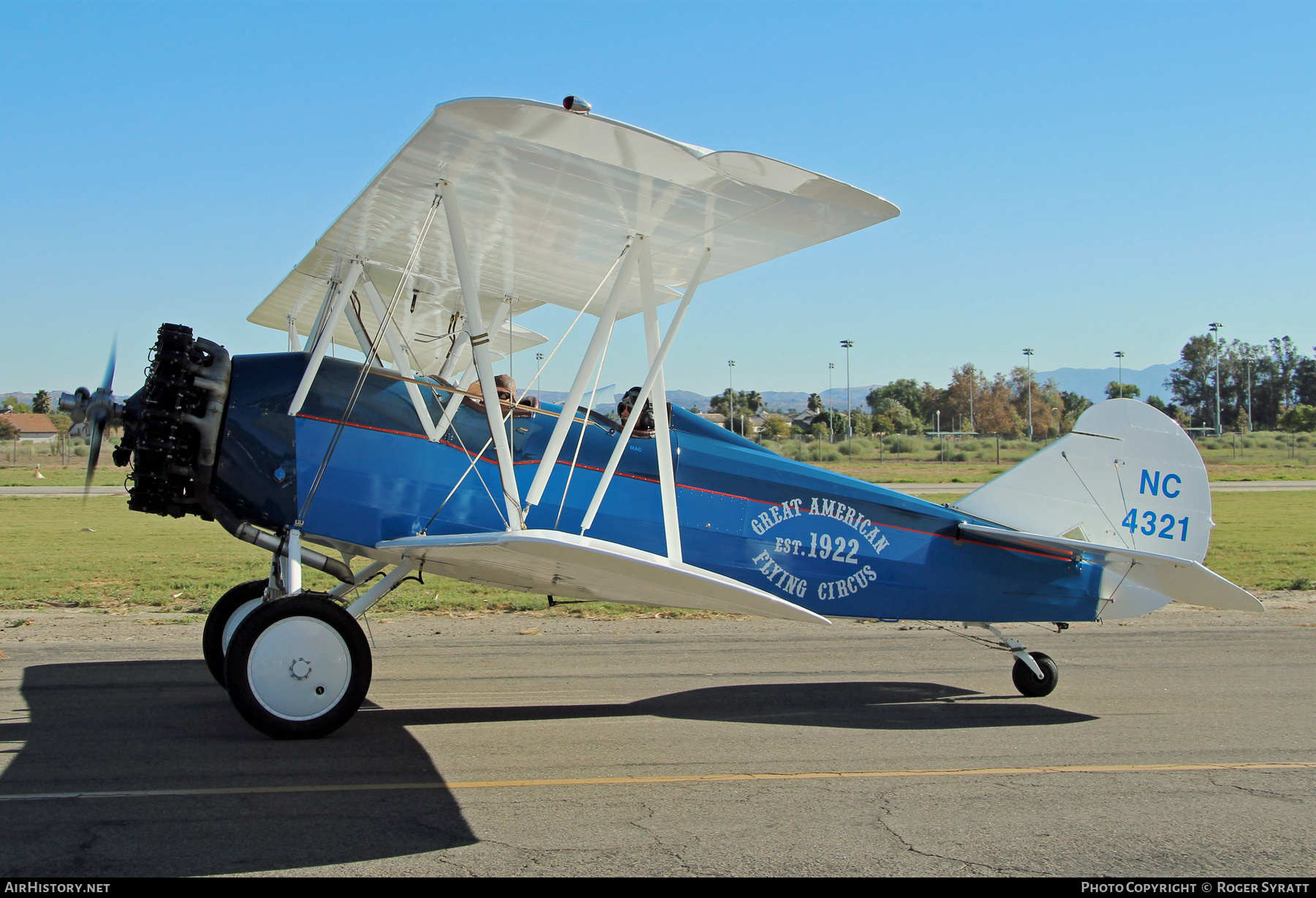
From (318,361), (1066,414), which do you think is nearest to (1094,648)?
(318,361)

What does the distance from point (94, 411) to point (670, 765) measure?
419 centimetres

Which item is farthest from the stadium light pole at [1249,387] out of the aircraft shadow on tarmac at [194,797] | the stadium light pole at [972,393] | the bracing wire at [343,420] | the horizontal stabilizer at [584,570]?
the aircraft shadow on tarmac at [194,797]

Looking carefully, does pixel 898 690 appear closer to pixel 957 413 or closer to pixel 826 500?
pixel 826 500

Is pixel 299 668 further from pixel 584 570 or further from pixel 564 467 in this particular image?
pixel 564 467

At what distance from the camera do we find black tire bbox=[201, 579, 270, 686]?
22.9ft

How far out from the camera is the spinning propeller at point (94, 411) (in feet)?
19.6

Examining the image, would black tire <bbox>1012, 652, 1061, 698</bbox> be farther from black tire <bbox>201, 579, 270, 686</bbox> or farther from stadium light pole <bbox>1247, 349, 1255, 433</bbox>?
stadium light pole <bbox>1247, 349, 1255, 433</bbox>

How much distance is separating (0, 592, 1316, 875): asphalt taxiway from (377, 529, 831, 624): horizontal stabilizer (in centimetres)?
88

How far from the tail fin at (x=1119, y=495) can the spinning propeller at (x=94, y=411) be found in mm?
6348

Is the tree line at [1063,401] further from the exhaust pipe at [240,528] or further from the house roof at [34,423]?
the exhaust pipe at [240,528]

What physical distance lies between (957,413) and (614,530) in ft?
379

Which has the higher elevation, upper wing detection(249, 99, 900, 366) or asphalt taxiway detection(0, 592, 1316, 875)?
upper wing detection(249, 99, 900, 366)

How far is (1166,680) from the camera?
8016mm

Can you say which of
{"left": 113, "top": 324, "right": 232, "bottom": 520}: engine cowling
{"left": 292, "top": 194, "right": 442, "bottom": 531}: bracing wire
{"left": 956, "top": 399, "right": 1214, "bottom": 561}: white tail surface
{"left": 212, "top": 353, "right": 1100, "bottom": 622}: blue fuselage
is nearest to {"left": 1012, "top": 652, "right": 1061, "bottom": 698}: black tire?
{"left": 212, "top": 353, "right": 1100, "bottom": 622}: blue fuselage
